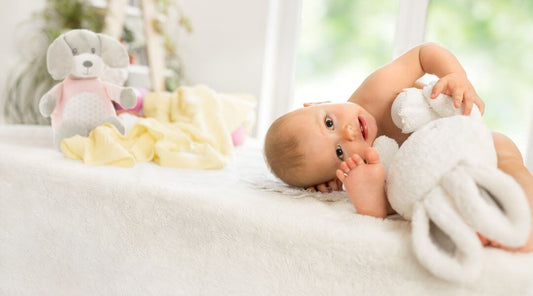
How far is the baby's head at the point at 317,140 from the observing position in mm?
819

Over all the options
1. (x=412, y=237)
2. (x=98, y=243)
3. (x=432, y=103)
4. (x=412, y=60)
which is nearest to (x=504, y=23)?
(x=412, y=60)

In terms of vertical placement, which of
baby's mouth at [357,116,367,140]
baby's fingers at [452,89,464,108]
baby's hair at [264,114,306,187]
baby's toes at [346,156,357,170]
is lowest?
baby's hair at [264,114,306,187]

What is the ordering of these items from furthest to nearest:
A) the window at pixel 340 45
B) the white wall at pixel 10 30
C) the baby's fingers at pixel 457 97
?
1. the window at pixel 340 45
2. the white wall at pixel 10 30
3. the baby's fingers at pixel 457 97

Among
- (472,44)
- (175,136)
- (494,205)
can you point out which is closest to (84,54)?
(175,136)

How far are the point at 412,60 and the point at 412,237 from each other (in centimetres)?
54

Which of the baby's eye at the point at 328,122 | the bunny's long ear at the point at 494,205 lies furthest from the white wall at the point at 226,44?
the bunny's long ear at the point at 494,205

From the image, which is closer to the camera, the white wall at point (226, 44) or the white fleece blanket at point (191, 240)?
the white fleece blanket at point (191, 240)

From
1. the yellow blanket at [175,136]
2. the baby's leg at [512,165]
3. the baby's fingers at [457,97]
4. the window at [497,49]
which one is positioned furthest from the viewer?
the window at [497,49]

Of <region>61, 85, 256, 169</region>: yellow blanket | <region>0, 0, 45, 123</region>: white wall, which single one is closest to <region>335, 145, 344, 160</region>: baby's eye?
<region>61, 85, 256, 169</region>: yellow blanket

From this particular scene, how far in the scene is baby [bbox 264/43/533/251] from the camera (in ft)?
2.28

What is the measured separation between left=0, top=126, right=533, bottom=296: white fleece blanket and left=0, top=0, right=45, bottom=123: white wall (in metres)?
1.12

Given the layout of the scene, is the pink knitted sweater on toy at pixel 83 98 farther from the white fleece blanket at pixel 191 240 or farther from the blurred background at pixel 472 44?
the blurred background at pixel 472 44

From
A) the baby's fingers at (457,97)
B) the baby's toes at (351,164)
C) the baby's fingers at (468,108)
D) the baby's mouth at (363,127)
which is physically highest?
the baby's fingers at (457,97)

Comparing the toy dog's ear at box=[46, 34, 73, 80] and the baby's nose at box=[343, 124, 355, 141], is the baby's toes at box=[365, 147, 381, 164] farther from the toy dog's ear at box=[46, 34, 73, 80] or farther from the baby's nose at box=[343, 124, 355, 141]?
the toy dog's ear at box=[46, 34, 73, 80]
